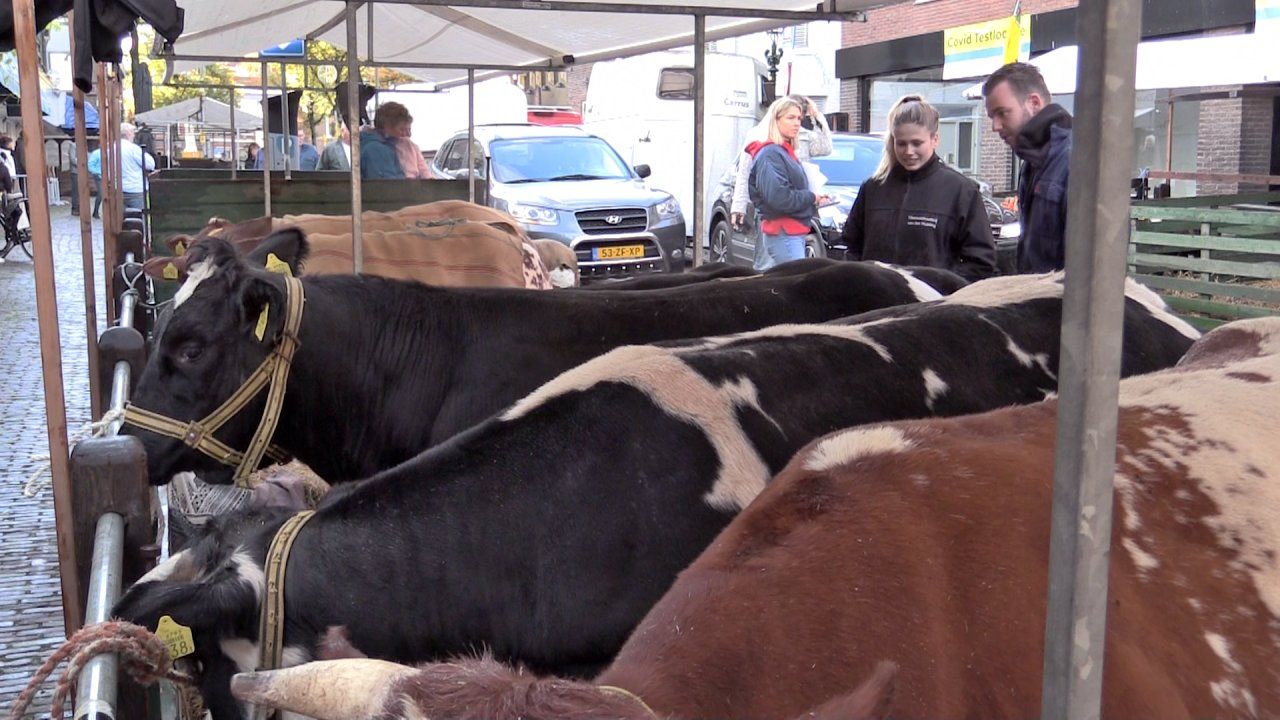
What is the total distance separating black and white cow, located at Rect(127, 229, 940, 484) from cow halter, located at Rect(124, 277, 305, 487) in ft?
0.10

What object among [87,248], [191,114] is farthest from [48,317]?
[191,114]

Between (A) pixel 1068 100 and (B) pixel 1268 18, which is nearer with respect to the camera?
(B) pixel 1268 18

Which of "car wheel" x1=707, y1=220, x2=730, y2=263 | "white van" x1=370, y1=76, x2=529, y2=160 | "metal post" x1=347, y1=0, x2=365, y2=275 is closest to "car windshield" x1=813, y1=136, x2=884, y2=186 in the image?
"car wheel" x1=707, y1=220, x2=730, y2=263

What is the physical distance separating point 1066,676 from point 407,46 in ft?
36.9

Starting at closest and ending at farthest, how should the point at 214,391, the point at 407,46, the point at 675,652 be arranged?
the point at 675,652 < the point at 214,391 < the point at 407,46

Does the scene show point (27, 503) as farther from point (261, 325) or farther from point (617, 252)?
point (617, 252)

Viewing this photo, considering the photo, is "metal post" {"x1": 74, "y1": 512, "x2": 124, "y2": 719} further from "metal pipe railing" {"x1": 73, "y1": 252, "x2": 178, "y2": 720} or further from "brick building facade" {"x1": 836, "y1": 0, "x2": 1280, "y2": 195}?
"brick building facade" {"x1": 836, "y1": 0, "x2": 1280, "y2": 195}

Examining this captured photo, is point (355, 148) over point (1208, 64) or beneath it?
beneath

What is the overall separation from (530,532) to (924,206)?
→ 3.86 m

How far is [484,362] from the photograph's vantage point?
4.43 meters

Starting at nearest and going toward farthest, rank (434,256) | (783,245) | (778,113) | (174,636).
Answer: (174,636) → (434,256) → (778,113) → (783,245)

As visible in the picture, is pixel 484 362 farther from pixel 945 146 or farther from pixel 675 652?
pixel 945 146

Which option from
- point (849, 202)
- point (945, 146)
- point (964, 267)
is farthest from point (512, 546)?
point (945, 146)

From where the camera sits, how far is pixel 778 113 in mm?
8211
